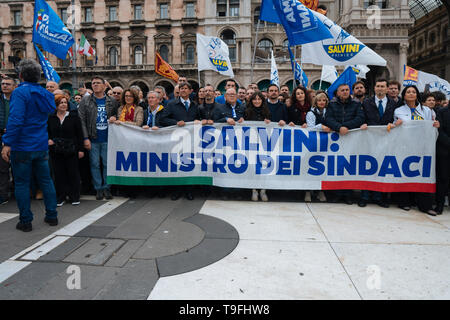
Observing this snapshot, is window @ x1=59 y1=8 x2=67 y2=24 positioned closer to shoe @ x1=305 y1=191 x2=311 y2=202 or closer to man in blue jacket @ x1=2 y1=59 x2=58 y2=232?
man in blue jacket @ x1=2 y1=59 x2=58 y2=232

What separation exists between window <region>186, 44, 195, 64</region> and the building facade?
0.38ft

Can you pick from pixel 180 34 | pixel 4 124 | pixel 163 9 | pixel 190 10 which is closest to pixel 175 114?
pixel 4 124

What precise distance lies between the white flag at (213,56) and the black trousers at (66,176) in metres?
4.91

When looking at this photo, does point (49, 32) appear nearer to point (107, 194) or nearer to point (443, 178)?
point (107, 194)

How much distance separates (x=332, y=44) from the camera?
5230 mm

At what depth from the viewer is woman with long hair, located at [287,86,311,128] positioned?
5501 millimetres

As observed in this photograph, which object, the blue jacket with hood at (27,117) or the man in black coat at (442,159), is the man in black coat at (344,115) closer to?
the man in black coat at (442,159)

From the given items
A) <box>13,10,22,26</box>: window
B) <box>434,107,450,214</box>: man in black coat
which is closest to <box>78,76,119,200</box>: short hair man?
<box>434,107,450,214</box>: man in black coat

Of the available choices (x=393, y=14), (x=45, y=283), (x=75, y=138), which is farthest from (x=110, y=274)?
(x=393, y=14)

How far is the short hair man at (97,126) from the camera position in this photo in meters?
5.15

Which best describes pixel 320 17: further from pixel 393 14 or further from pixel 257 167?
pixel 393 14

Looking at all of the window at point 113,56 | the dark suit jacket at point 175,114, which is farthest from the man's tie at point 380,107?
the window at point 113,56
